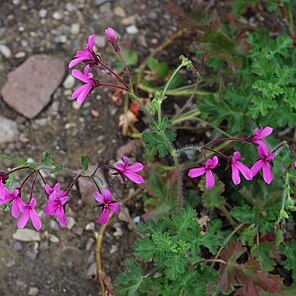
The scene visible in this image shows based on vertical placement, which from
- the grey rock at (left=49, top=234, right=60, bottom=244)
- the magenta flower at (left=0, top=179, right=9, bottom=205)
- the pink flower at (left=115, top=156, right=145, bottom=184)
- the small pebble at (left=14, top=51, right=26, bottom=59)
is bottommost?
the grey rock at (left=49, top=234, right=60, bottom=244)

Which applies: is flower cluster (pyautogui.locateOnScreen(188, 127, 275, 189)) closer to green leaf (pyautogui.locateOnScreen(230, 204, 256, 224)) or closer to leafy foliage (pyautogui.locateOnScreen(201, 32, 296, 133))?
leafy foliage (pyautogui.locateOnScreen(201, 32, 296, 133))

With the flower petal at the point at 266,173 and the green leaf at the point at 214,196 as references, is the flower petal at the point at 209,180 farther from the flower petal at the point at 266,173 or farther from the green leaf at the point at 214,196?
the green leaf at the point at 214,196

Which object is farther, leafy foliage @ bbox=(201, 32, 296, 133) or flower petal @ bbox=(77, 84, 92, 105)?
leafy foliage @ bbox=(201, 32, 296, 133)

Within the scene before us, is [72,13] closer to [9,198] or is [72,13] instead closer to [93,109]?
[93,109]

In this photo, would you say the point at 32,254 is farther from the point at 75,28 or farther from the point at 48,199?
the point at 75,28

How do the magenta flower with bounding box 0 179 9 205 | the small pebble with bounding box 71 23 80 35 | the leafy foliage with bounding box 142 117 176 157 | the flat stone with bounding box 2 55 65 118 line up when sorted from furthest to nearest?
1. the small pebble with bounding box 71 23 80 35
2. the flat stone with bounding box 2 55 65 118
3. the leafy foliage with bounding box 142 117 176 157
4. the magenta flower with bounding box 0 179 9 205

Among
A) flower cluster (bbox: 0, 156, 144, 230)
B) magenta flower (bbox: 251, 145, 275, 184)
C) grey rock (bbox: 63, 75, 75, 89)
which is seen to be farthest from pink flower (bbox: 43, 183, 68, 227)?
grey rock (bbox: 63, 75, 75, 89)

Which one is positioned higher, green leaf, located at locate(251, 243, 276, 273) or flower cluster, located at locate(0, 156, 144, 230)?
flower cluster, located at locate(0, 156, 144, 230)
